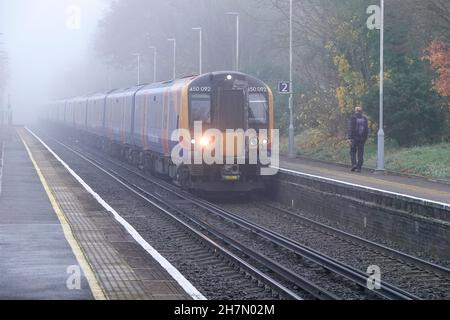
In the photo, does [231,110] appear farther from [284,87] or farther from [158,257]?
[284,87]

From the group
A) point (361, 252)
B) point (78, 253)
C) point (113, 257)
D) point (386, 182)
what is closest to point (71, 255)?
point (78, 253)

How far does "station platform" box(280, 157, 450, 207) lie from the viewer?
21172mm

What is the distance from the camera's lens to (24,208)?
20.3 m

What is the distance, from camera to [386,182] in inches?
985

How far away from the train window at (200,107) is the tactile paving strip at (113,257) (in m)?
3.45

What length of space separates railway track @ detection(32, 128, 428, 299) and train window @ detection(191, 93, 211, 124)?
2184 mm

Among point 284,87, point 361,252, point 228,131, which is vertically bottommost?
point 361,252

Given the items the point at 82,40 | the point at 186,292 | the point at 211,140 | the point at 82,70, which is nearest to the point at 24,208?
the point at 211,140

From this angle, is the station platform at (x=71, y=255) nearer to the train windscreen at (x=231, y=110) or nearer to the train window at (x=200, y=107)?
the train window at (x=200, y=107)

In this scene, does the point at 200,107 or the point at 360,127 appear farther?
the point at 360,127

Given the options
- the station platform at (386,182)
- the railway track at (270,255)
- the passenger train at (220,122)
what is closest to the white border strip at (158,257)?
the railway track at (270,255)

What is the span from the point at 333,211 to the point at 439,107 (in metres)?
13.3

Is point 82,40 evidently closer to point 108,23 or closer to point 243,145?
point 108,23

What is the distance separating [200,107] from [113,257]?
34.9 feet
